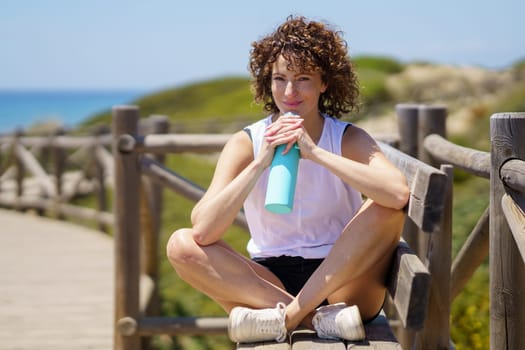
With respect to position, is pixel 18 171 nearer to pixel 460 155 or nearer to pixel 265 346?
pixel 460 155

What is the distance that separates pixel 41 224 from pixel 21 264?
3016mm

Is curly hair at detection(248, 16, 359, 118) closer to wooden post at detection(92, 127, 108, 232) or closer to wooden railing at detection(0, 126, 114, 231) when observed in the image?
wooden railing at detection(0, 126, 114, 231)

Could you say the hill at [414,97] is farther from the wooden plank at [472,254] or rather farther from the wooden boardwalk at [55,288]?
the wooden plank at [472,254]

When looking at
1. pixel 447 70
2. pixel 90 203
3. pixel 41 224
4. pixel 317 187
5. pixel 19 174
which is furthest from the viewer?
pixel 447 70

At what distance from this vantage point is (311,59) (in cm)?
312

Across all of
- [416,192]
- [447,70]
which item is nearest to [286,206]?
[416,192]

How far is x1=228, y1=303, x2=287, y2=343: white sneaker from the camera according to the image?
280 cm

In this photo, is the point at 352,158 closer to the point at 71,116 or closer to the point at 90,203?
the point at 90,203

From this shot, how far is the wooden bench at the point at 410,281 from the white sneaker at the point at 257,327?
0.03 metres

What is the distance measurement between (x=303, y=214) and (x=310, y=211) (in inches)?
1.1

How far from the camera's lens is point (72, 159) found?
486 inches

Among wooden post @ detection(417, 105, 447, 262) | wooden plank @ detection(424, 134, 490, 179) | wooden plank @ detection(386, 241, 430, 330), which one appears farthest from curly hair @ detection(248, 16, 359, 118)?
wooden post @ detection(417, 105, 447, 262)

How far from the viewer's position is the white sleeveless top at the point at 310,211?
3.17 meters

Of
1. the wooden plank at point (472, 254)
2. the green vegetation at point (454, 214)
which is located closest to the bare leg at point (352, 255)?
the wooden plank at point (472, 254)
